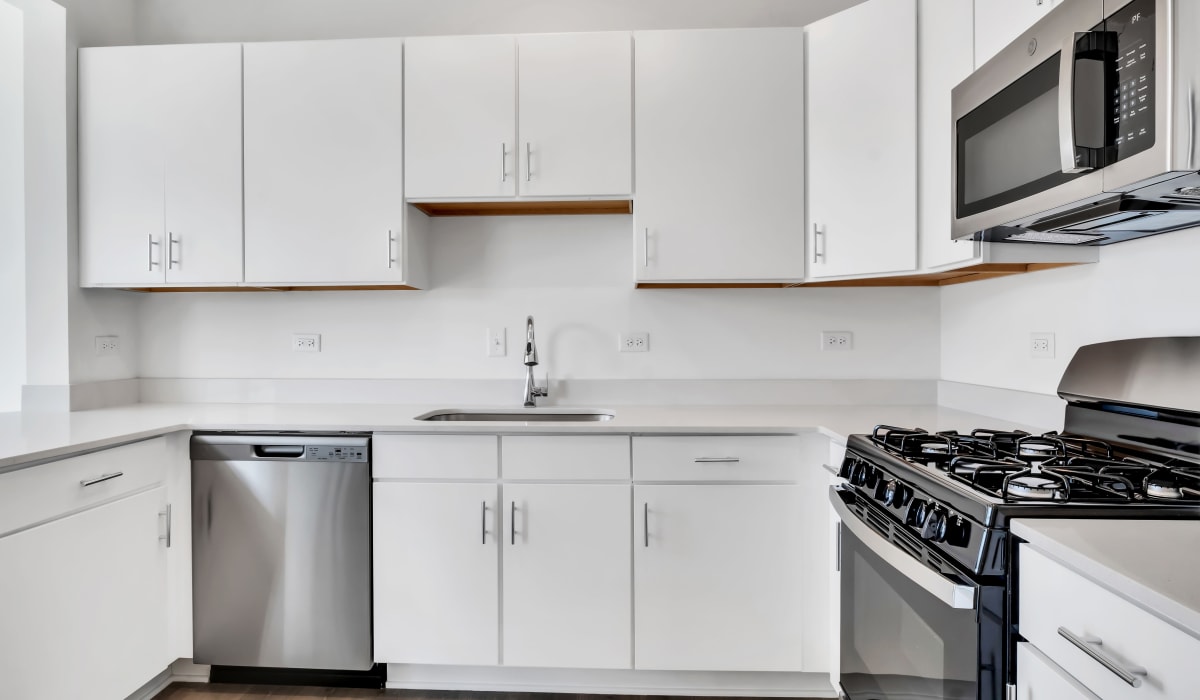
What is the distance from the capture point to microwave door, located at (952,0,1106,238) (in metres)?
1.08

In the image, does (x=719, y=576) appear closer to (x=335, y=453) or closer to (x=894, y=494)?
(x=894, y=494)

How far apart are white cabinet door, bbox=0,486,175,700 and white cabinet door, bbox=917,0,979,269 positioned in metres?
2.44

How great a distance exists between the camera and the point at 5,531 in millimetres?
1470

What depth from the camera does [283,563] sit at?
1986 mm

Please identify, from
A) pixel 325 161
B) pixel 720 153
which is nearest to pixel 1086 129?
pixel 720 153

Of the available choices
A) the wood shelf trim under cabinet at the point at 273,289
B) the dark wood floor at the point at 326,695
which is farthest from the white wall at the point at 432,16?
the dark wood floor at the point at 326,695

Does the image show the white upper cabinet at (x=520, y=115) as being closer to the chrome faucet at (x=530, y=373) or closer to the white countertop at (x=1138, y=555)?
the chrome faucet at (x=530, y=373)

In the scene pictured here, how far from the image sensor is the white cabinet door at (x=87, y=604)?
4.95 ft

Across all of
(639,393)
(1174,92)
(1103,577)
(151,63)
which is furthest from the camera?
(639,393)

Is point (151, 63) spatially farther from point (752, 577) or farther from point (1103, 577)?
point (1103, 577)

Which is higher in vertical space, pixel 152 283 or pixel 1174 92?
pixel 1174 92

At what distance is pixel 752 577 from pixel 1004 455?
86cm

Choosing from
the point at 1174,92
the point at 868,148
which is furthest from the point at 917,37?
the point at 1174,92

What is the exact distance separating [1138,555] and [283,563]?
2.11 meters
